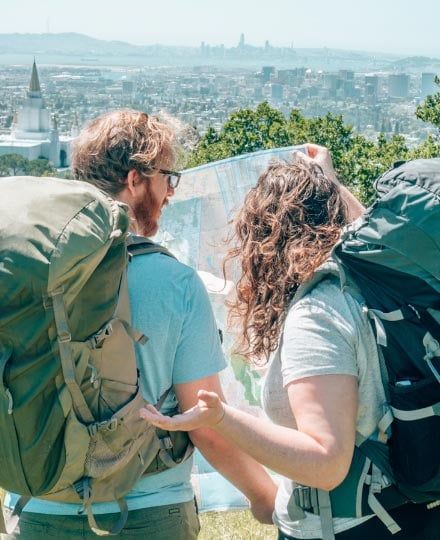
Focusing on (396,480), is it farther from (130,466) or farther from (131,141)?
(131,141)

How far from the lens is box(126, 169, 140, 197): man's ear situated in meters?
2.04

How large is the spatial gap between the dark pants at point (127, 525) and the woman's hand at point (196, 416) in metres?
0.31

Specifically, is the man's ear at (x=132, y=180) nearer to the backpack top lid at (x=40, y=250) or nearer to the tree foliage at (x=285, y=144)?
A: the backpack top lid at (x=40, y=250)

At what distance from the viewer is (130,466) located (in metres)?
1.81

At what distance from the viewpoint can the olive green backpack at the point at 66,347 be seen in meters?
1.56

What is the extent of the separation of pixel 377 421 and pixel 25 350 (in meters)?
0.71

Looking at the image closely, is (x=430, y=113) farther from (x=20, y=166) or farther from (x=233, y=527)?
(x=20, y=166)

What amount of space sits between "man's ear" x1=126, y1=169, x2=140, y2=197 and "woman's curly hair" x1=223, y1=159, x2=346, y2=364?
0.27m

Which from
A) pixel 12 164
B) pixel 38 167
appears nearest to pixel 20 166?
pixel 12 164

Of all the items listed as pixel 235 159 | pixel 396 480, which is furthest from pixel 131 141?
pixel 235 159

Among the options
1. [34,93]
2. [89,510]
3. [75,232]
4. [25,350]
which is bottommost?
[34,93]

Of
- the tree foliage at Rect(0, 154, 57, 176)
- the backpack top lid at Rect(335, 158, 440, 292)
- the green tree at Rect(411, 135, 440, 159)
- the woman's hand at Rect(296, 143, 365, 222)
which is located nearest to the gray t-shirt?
the backpack top lid at Rect(335, 158, 440, 292)

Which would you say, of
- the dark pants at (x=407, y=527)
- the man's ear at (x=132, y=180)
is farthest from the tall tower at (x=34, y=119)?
the dark pants at (x=407, y=527)

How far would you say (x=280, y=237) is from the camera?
1.91 metres
